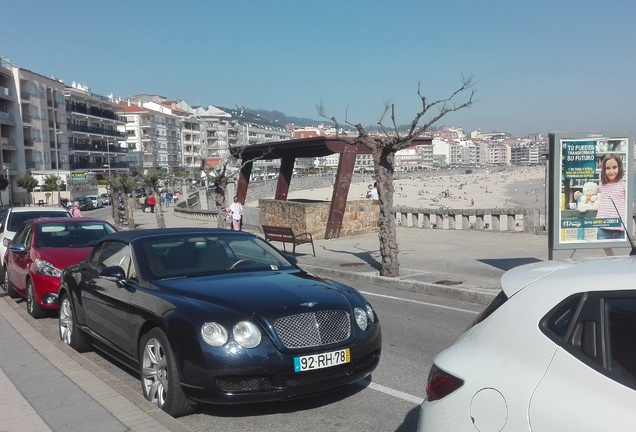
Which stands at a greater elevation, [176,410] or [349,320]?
[349,320]

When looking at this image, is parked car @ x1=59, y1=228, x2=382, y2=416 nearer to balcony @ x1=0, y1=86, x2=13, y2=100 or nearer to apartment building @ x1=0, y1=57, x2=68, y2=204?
apartment building @ x1=0, y1=57, x2=68, y2=204

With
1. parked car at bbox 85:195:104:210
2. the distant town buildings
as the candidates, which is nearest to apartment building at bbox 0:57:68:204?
the distant town buildings

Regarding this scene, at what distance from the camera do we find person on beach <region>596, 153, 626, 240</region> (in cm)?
1200

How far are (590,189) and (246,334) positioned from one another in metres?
8.89

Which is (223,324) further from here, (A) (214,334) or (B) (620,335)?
(B) (620,335)

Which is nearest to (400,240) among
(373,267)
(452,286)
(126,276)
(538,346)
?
(373,267)

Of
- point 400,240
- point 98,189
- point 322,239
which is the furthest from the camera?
point 98,189

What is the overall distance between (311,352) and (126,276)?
2312 millimetres

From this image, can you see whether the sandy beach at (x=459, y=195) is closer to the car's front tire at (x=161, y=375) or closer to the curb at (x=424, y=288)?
the curb at (x=424, y=288)

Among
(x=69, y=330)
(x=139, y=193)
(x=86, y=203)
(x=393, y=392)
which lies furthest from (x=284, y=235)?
(x=139, y=193)

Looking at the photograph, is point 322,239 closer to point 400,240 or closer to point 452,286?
point 400,240

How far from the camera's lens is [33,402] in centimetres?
575

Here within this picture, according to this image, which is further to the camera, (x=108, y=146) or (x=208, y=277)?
(x=108, y=146)

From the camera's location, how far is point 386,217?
13688mm
